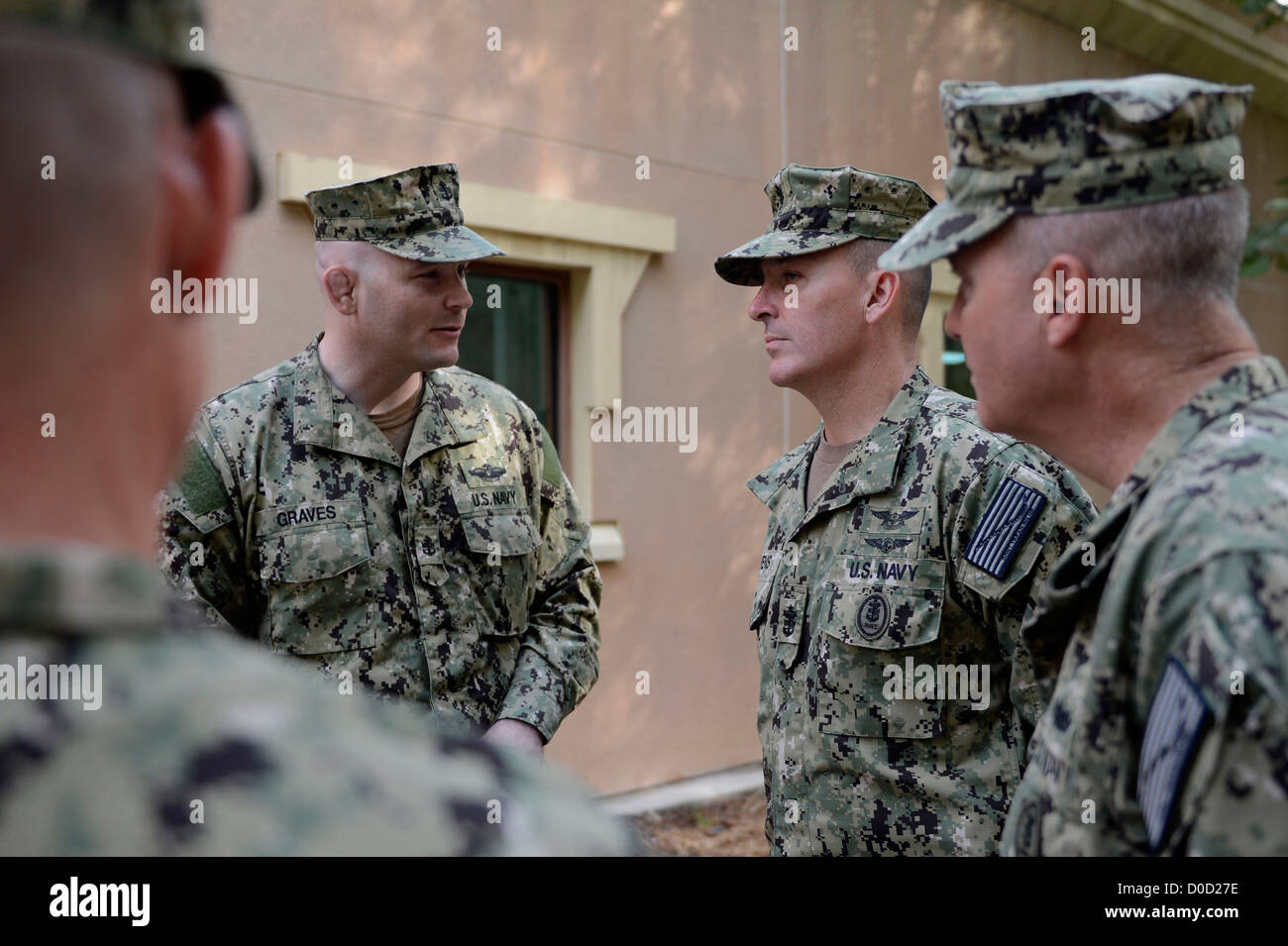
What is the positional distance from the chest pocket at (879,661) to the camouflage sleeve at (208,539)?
1.37 meters

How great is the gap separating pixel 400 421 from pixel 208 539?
574 millimetres

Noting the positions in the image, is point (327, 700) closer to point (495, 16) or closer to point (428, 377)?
point (428, 377)

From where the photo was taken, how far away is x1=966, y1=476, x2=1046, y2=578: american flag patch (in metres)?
2.42

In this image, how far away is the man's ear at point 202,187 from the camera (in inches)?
29.3

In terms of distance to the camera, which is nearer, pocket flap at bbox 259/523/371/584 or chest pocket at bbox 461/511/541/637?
pocket flap at bbox 259/523/371/584

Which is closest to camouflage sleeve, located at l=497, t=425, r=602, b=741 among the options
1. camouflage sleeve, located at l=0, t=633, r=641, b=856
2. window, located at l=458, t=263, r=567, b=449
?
window, located at l=458, t=263, r=567, b=449

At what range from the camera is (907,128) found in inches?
283

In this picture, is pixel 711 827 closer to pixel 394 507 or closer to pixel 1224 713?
pixel 394 507

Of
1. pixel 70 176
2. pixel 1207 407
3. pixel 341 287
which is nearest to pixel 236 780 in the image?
pixel 70 176

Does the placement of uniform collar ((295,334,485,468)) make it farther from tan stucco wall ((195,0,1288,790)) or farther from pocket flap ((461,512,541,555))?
tan stucco wall ((195,0,1288,790))

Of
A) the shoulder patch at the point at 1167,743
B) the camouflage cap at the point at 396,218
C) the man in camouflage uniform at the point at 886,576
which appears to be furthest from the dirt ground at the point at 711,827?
the shoulder patch at the point at 1167,743

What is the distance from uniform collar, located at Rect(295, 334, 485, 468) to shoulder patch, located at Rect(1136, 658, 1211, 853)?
81.6 inches

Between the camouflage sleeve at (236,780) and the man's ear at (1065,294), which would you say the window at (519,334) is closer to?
the man's ear at (1065,294)
